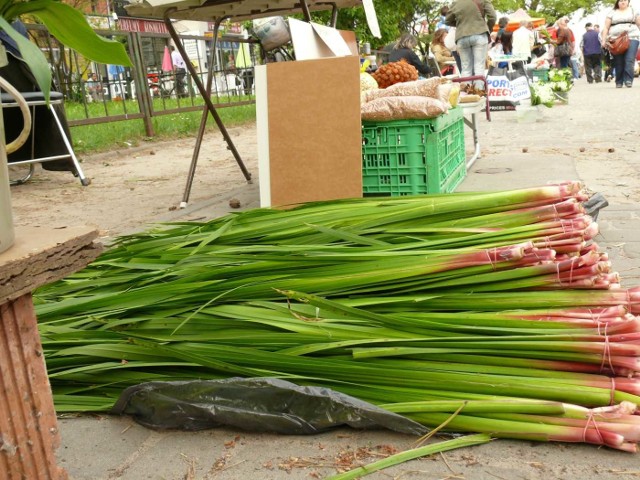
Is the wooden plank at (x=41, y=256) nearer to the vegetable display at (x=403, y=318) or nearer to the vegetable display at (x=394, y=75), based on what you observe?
the vegetable display at (x=403, y=318)

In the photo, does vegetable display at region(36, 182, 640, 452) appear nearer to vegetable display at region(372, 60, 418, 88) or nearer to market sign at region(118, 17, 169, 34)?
vegetable display at region(372, 60, 418, 88)

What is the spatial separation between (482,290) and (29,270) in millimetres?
1161

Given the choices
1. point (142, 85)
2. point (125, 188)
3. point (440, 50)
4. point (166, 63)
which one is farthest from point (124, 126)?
point (440, 50)

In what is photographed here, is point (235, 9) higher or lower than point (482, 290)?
higher

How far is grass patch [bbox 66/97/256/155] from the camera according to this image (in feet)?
30.4

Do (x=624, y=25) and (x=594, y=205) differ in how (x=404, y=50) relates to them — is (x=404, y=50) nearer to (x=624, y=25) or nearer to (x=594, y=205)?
(x=624, y=25)

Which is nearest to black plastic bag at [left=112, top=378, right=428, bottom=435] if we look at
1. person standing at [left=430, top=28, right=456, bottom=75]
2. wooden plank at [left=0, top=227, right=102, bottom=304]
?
wooden plank at [left=0, top=227, right=102, bottom=304]

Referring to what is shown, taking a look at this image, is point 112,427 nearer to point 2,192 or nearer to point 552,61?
point 2,192

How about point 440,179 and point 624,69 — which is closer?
point 440,179

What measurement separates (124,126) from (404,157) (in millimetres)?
7672

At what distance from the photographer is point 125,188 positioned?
20.1ft

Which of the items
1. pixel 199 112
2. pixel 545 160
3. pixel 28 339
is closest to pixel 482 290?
pixel 28 339

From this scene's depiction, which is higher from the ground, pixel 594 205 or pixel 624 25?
pixel 624 25

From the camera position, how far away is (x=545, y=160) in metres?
6.09
